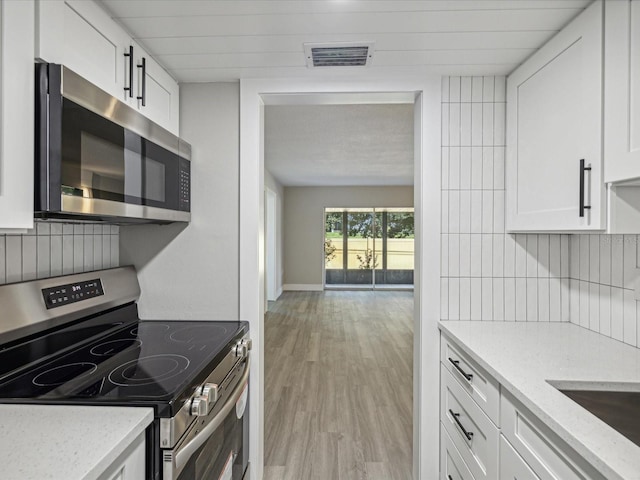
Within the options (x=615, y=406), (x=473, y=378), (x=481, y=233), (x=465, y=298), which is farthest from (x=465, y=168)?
(x=615, y=406)

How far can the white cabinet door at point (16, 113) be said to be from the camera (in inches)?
34.3

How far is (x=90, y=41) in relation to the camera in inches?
47.0

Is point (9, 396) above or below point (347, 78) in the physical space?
below

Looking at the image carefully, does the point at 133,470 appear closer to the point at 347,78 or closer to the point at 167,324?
the point at 167,324

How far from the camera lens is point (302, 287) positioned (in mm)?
8852

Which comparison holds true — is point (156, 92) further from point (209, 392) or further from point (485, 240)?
point (485, 240)

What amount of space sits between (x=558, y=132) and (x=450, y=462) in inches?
59.0

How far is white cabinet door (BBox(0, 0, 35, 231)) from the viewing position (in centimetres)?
87

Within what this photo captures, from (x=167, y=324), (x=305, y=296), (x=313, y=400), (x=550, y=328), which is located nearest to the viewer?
(x=550, y=328)

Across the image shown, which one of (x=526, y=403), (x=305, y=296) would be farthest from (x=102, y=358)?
(x=305, y=296)

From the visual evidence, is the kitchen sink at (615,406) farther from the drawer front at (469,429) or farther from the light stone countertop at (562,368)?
the drawer front at (469,429)

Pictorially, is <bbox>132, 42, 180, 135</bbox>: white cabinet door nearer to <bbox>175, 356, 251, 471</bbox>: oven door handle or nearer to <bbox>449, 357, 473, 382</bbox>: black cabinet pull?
<bbox>175, 356, 251, 471</bbox>: oven door handle

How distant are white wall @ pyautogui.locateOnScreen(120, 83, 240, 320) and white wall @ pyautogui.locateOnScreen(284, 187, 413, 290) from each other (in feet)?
22.5

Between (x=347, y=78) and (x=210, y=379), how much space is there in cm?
149
